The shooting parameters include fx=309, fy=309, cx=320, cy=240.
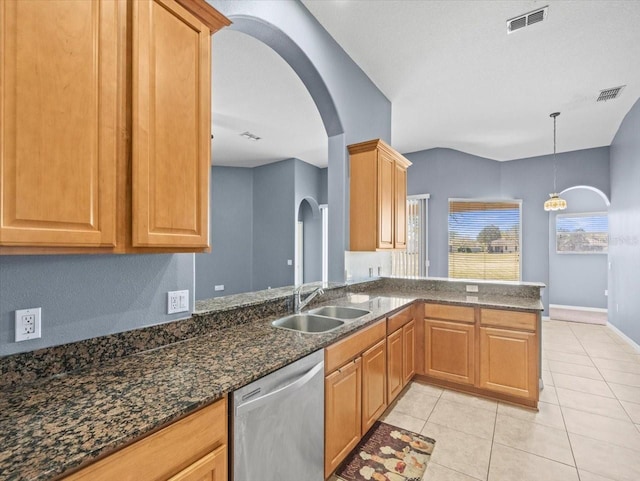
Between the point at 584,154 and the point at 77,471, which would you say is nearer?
the point at 77,471

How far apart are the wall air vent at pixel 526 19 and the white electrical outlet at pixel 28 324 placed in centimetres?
372

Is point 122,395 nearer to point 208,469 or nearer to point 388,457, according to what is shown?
point 208,469

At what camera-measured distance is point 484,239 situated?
6.11m

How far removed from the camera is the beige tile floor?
1.95m

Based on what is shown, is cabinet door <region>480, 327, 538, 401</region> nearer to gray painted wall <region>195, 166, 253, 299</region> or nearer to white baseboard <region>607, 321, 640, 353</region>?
white baseboard <region>607, 321, 640, 353</region>

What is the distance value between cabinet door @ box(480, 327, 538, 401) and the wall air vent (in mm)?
2645

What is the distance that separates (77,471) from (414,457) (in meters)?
1.99

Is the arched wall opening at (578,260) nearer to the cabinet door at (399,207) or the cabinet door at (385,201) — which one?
the cabinet door at (399,207)

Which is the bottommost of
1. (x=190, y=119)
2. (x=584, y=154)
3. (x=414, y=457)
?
(x=414, y=457)

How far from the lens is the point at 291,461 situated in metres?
1.44

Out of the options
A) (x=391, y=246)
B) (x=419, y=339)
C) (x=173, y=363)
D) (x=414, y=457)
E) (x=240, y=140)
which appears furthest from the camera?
(x=240, y=140)

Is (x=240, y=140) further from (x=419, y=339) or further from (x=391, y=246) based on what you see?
(x=419, y=339)

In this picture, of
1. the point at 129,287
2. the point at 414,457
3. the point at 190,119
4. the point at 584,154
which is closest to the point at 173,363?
the point at 129,287

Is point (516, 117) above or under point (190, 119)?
above
